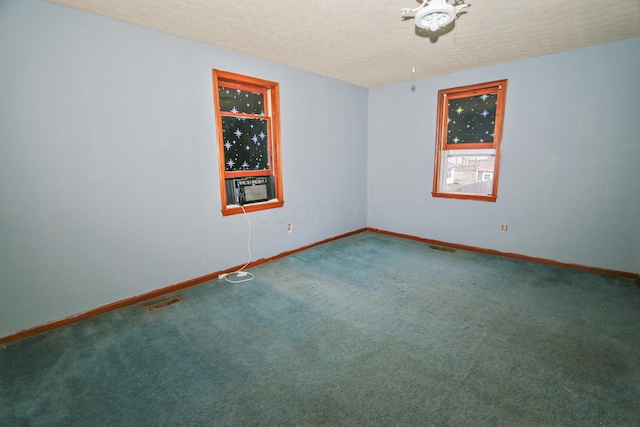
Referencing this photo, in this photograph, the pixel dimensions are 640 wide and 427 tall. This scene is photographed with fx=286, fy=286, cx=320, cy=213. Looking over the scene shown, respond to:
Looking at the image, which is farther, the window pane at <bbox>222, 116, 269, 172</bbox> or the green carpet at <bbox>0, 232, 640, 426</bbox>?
the window pane at <bbox>222, 116, 269, 172</bbox>

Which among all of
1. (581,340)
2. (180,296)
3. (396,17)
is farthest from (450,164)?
(180,296)

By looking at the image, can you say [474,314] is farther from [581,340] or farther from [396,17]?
[396,17]

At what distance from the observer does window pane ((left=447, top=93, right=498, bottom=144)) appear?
4.06 metres

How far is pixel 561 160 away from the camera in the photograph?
3.55 meters

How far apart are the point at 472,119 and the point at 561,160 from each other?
124 centimetres

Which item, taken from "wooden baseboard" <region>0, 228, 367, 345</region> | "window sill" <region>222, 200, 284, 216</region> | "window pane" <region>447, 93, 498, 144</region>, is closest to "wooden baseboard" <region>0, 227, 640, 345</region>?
"wooden baseboard" <region>0, 228, 367, 345</region>

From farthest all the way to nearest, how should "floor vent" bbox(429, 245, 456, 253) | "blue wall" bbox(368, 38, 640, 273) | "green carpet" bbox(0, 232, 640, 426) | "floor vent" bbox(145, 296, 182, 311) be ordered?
"floor vent" bbox(429, 245, 456, 253) < "blue wall" bbox(368, 38, 640, 273) < "floor vent" bbox(145, 296, 182, 311) < "green carpet" bbox(0, 232, 640, 426)

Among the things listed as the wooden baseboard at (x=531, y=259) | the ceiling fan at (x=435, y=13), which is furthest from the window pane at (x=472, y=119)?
the ceiling fan at (x=435, y=13)

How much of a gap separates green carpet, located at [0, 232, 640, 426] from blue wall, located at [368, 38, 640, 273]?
650 millimetres

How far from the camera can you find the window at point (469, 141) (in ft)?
13.2

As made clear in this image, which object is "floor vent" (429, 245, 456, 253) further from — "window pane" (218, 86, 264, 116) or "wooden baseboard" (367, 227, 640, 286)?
"window pane" (218, 86, 264, 116)

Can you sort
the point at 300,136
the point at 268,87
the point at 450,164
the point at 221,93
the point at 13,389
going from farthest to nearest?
the point at 450,164 → the point at 300,136 → the point at 268,87 → the point at 221,93 → the point at 13,389

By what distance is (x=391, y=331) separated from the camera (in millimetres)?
2371

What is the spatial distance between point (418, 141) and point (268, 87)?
254cm
